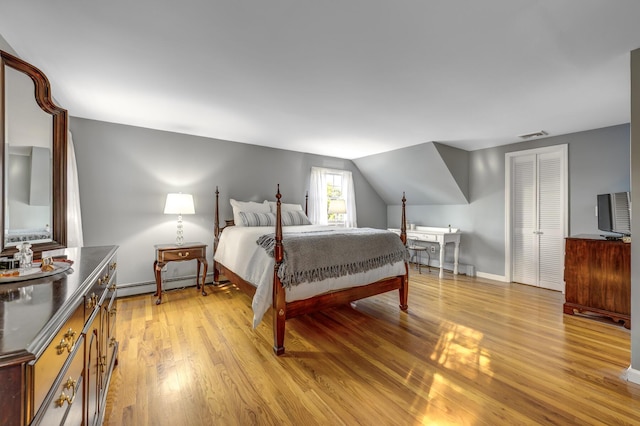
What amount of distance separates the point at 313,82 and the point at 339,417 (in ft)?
8.04

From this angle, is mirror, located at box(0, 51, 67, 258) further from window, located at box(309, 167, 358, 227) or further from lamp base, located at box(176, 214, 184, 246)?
window, located at box(309, 167, 358, 227)

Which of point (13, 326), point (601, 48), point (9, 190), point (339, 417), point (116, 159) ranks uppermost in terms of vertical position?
point (601, 48)

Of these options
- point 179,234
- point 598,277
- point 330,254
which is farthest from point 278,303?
point 598,277

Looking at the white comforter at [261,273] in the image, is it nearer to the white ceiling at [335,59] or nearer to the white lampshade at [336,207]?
the white ceiling at [335,59]

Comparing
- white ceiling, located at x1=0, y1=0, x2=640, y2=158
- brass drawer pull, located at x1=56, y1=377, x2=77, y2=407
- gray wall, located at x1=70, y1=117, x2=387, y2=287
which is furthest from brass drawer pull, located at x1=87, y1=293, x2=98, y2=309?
gray wall, located at x1=70, y1=117, x2=387, y2=287

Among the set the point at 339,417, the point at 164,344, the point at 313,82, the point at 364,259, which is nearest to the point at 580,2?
the point at 313,82

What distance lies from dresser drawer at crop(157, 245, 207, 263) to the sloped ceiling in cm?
349

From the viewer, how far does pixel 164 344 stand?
244cm

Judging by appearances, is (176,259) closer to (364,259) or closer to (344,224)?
(364,259)

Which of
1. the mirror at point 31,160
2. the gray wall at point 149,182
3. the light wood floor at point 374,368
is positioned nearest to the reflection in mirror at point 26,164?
the mirror at point 31,160

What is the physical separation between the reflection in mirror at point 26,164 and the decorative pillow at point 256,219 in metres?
2.31

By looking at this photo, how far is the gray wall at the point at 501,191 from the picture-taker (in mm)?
3529

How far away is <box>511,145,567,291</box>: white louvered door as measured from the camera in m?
4.02

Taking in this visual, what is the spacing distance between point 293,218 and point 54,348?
359 centimetres
